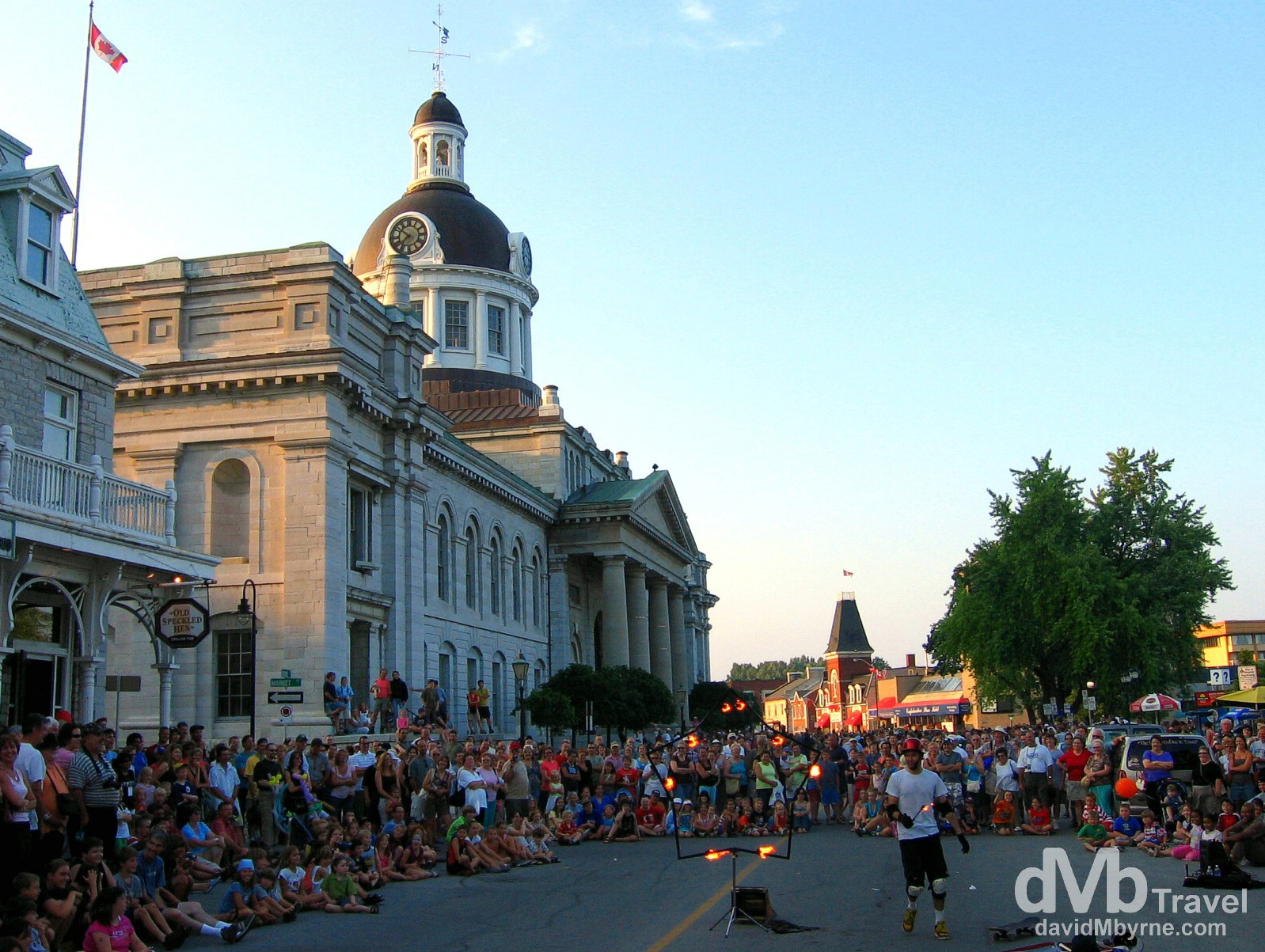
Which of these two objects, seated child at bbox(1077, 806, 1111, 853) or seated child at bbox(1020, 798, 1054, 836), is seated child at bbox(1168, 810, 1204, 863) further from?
seated child at bbox(1020, 798, 1054, 836)

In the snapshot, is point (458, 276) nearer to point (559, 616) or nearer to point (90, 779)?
point (559, 616)

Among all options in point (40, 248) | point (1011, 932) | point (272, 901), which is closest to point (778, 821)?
point (272, 901)

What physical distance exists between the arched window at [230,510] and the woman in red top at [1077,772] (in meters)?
19.3

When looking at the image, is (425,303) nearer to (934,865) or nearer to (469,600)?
(469,600)

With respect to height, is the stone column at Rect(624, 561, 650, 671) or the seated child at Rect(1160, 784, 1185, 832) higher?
the stone column at Rect(624, 561, 650, 671)

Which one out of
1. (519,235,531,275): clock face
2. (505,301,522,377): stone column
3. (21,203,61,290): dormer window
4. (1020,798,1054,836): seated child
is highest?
(519,235,531,275): clock face

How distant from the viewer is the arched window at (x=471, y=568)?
45.2 metres

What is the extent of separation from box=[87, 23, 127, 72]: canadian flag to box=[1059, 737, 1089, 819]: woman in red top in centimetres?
2481

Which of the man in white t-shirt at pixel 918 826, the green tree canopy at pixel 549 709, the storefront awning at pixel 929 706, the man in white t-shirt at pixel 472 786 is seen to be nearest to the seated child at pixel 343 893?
the man in white t-shirt at pixel 472 786

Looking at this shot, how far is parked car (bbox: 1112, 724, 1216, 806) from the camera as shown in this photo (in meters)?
20.9

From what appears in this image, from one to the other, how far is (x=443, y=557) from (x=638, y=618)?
18.4 meters

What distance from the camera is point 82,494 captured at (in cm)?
2045

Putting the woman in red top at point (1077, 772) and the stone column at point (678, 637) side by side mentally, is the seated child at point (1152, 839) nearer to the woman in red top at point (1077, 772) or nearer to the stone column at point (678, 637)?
the woman in red top at point (1077, 772)

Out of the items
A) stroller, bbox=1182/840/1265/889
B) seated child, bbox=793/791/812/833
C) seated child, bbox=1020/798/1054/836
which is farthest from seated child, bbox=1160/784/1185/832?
seated child, bbox=793/791/812/833
